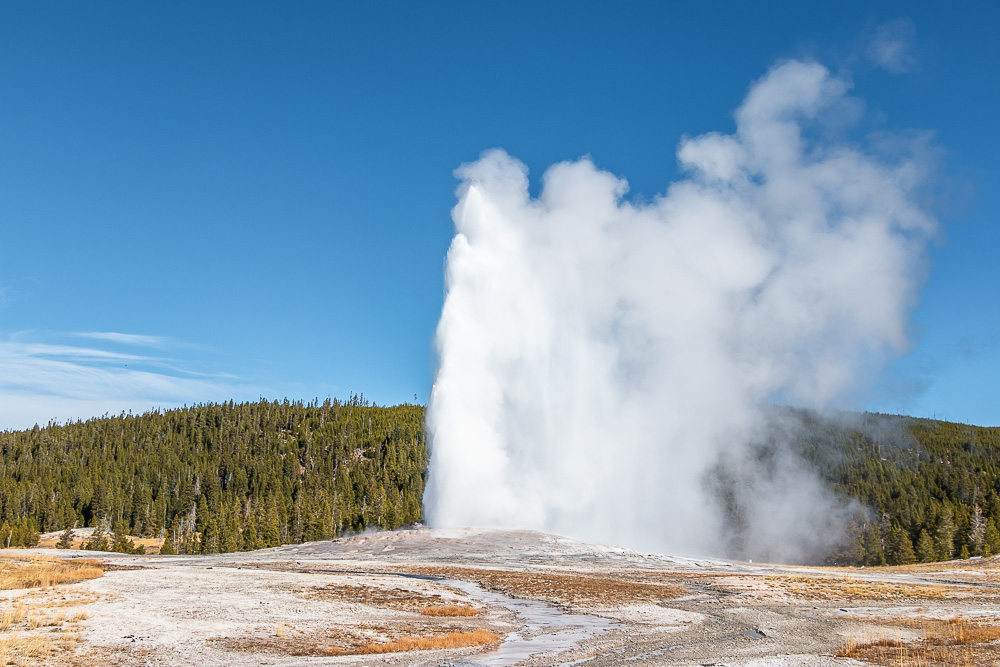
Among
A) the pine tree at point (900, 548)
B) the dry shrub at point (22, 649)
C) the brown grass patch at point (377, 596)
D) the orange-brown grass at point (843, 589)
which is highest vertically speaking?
the dry shrub at point (22, 649)

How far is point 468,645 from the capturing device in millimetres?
20203

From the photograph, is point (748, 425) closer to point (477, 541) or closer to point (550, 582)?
point (477, 541)

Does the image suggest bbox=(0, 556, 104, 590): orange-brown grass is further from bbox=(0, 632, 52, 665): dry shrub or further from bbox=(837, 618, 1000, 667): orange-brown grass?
bbox=(837, 618, 1000, 667): orange-brown grass

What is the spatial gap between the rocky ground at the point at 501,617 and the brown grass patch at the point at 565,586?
142mm

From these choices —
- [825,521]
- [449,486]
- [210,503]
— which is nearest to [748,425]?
[825,521]

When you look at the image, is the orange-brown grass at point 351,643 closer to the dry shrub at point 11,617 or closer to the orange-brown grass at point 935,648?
the dry shrub at point 11,617

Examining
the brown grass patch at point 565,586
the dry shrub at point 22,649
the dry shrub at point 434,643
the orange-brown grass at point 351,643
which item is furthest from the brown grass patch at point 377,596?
the dry shrub at point 22,649

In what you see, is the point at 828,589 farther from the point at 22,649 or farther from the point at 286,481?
the point at 286,481

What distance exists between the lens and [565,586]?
3622 cm

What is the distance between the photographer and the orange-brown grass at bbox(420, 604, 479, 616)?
86.2 feet

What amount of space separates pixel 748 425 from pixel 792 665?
146 meters

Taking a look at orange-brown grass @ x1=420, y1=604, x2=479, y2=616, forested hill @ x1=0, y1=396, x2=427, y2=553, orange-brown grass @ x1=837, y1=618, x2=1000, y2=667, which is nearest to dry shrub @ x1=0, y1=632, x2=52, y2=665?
orange-brown grass @ x1=420, y1=604, x2=479, y2=616

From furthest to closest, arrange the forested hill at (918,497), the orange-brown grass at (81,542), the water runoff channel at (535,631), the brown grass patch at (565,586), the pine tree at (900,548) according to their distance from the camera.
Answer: the forested hill at (918,497), the pine tree at (900,548), the orange-brown grass at (81,542), the brown grass patch at (565,586), the water runoff channel at (535,631)

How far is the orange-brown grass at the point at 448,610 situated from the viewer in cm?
2627
